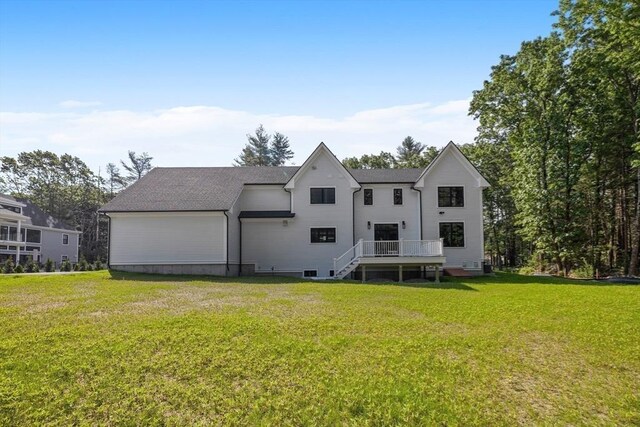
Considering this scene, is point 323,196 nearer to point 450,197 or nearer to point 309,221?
point 309,221

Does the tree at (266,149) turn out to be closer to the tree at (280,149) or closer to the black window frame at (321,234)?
the tree at (280,149)

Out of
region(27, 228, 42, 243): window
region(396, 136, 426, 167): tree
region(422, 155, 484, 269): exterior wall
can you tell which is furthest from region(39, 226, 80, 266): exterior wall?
region(396, 136, 426, 167): tree

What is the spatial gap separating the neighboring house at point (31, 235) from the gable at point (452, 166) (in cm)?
3520

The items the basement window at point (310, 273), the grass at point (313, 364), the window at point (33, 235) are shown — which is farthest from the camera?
the window at point (33, 235)

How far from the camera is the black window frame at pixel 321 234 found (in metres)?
21.1

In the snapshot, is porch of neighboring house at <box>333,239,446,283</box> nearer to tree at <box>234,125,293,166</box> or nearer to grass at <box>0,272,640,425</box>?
grass at <box>0,272,640,425</box>

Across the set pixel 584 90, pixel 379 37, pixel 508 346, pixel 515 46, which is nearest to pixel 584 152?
pixel 584 90

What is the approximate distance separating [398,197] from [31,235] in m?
36.8

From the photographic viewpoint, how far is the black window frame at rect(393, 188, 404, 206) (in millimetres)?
21672

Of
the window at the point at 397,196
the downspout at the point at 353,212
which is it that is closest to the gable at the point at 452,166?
the window at the point at 397,196

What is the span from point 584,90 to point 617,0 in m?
6.02

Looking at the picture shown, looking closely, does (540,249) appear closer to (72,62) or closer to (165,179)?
(165,179)

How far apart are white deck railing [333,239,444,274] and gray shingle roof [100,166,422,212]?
3786 mm

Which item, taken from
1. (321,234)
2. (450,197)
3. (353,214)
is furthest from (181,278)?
(450,197)
